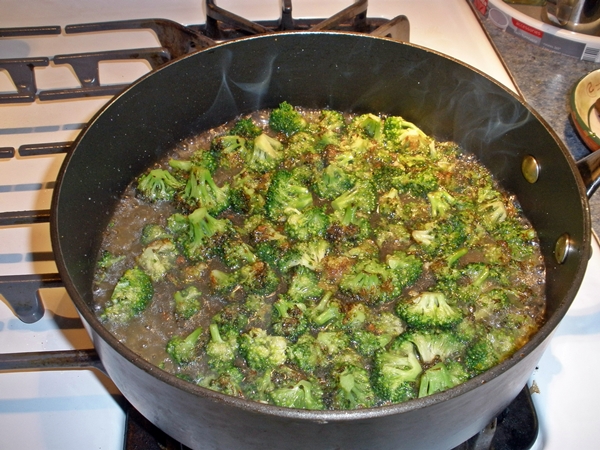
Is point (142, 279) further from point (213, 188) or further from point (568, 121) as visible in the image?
point (568, 121)

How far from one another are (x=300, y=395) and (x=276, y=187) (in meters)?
0.70

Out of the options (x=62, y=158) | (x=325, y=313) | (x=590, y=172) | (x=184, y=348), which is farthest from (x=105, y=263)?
(x=590, y=172)

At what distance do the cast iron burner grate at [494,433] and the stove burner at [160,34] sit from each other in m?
1.18

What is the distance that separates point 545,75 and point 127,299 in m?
2.09

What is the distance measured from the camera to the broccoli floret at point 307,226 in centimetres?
170

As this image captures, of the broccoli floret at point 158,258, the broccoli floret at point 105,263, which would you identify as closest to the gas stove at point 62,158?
the broccoli floret at point 105,263

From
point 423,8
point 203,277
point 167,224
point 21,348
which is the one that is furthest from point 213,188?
point 423,8

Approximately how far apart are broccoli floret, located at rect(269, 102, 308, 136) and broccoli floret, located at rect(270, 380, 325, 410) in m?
1.01

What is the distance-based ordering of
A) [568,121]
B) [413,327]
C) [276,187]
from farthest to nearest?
1. [568,121]
2. [276,187]
3. [413,327]

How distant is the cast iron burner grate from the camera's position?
1436 millimetres

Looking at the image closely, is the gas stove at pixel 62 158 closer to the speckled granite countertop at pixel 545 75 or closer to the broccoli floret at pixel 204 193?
the speckled granite countertop at pixel 545 75

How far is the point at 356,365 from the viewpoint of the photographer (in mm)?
1426

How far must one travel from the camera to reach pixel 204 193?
179cm

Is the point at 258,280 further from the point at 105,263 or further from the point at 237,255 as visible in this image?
the point at 105,263
